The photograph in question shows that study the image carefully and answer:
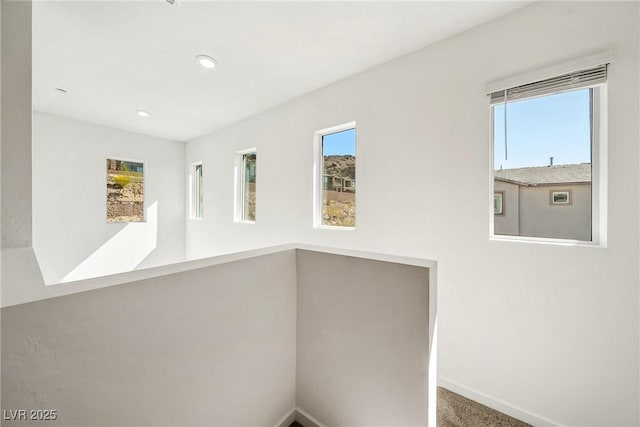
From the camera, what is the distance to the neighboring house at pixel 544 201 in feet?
4.99

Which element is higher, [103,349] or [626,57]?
[626,57]

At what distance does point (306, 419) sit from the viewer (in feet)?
5.14

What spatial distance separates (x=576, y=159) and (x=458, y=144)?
0.65 m

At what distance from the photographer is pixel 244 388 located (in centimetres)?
133

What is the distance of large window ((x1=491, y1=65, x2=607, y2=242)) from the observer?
57.9 inches

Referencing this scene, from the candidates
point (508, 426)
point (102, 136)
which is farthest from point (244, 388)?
point (102, 136)

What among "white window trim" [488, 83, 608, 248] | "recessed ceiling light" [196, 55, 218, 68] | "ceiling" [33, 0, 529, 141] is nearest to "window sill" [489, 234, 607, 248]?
"white window trim" [488, 83, 608, 248]

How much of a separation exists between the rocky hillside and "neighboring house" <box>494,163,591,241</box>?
1.25m

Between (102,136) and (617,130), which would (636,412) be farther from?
(102,136)

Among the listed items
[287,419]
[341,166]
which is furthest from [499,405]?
[341,166]

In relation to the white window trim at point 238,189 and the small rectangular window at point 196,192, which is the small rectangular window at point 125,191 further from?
the white window trim at point 238,189

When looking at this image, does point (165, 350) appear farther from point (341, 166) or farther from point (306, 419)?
point (341, 166)

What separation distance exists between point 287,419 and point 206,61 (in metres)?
2.81

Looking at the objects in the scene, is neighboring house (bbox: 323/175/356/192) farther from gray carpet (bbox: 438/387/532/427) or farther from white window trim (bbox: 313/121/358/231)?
gray carpet (bbox: 438/387/532/427)
